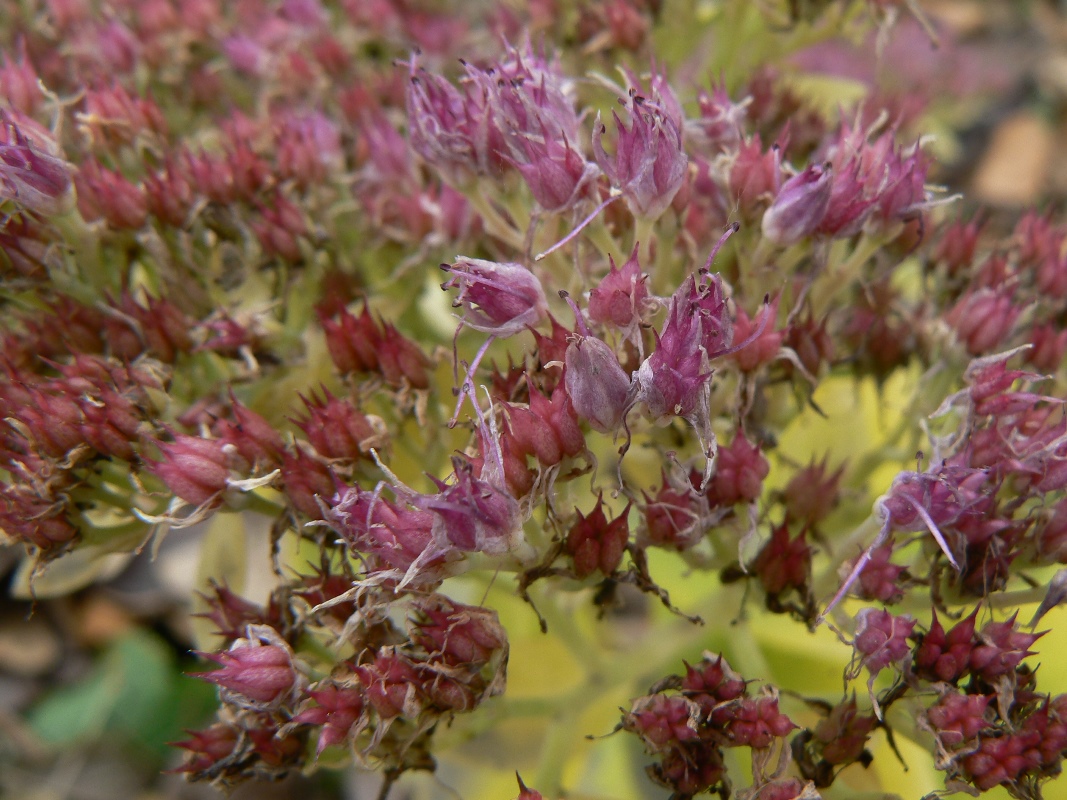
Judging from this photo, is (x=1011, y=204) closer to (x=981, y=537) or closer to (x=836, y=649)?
(x=836, y=649)

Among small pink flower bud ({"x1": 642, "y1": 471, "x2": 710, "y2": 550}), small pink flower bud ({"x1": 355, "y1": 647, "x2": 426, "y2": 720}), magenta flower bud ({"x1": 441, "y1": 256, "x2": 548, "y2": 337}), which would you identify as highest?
magenta flower bud ({"x1": 441, "y1": 256, "x2": 548, "y2": 337})

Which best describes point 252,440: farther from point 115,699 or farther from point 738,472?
point 115,699

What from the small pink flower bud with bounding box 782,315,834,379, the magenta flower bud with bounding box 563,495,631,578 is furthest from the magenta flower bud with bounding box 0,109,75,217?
the small pink flower bud with bounding box 782,315,834,379

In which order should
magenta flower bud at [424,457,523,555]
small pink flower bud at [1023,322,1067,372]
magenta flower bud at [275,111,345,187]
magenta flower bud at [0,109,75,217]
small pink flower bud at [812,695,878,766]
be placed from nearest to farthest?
magenta flower bud at [424,457,523,555], small pink flower bud at [812,695,878,766], magenta flower bud at [0,109,75,217], small pink flower bud at [1023,322,1067,372], magenta flower bud at [275,111,345,187]

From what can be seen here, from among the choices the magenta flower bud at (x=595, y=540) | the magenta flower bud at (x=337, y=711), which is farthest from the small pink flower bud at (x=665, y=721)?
the magenta flower bud at (x=337, y=711)

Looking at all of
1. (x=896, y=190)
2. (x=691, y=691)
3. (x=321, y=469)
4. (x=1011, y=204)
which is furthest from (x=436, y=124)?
(x=1011, y=204)

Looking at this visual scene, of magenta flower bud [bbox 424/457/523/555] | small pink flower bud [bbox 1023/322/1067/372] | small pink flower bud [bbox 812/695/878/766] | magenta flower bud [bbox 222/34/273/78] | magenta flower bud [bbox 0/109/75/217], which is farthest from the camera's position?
magenta flower bud [bbox 222/34/273/78]

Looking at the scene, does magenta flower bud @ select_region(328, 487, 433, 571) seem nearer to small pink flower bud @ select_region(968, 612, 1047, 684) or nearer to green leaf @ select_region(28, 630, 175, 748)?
small pink flower bud @ select_region(968, 612, 1047, 684)

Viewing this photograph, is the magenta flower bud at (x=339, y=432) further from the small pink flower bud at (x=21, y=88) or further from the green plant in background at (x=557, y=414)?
the small pink flower bud at (x=21, y=88)
